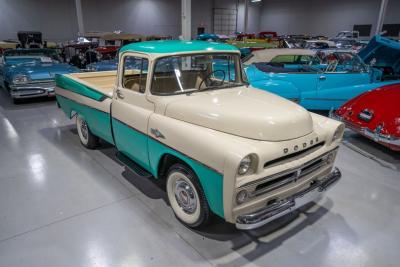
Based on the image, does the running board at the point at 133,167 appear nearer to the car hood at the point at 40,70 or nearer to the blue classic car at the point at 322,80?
the blue classic car at the point at 322,80

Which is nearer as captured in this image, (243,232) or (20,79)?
(243,232)

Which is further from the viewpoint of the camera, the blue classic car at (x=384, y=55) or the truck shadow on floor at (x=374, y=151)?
the blue classic car at (x=384, y=55)

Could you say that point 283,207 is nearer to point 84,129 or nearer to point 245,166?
point 245,166

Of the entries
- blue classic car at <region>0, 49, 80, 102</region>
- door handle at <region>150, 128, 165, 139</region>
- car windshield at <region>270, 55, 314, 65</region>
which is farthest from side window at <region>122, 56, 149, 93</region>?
car windshield at <region>270, 55, 314, 65</region>

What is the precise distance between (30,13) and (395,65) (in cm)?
1981

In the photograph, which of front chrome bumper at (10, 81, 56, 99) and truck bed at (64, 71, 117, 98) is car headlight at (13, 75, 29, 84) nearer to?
front chrome bumper at (10, 81, 56, 99)

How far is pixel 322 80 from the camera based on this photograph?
21.0 ft

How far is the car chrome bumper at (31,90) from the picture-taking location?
7453 mm

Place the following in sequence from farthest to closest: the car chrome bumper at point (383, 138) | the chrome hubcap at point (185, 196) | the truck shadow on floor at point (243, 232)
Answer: the car chrome bumper at point (383, 138) < the chrome hubcap at point (185, 196) < the truck shadow on floor at point (243, 232)

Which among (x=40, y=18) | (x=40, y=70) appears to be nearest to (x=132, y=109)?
(x=40, y=70)

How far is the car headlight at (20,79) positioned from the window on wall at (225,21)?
856 inches

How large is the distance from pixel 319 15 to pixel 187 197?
25846mm

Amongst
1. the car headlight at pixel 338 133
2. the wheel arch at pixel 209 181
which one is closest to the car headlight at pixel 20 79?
the wheel arch at pixel 209 181

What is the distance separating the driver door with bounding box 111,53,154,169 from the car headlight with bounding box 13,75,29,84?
5.21m
